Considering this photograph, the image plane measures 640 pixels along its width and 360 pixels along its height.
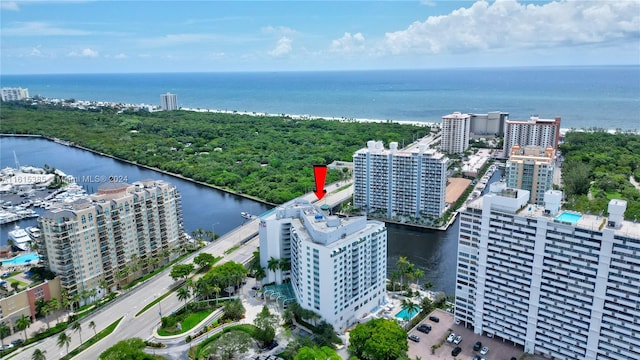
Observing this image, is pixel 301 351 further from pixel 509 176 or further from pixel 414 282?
pixel 509 176

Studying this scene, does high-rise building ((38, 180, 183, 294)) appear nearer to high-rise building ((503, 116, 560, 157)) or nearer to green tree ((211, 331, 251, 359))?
green tree ((211, 331, 251, 359))

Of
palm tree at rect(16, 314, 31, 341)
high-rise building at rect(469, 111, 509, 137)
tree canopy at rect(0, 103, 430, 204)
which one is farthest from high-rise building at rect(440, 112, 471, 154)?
palm tree at rect(16, 314, 31, 341)

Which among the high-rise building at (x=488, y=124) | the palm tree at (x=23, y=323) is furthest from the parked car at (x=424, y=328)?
the high-rise building at (x=488, y=124)

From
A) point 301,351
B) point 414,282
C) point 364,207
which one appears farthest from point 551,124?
point 301,351

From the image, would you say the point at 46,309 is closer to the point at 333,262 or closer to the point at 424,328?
the point at 333,262

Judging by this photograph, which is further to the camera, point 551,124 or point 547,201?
point 551,124
